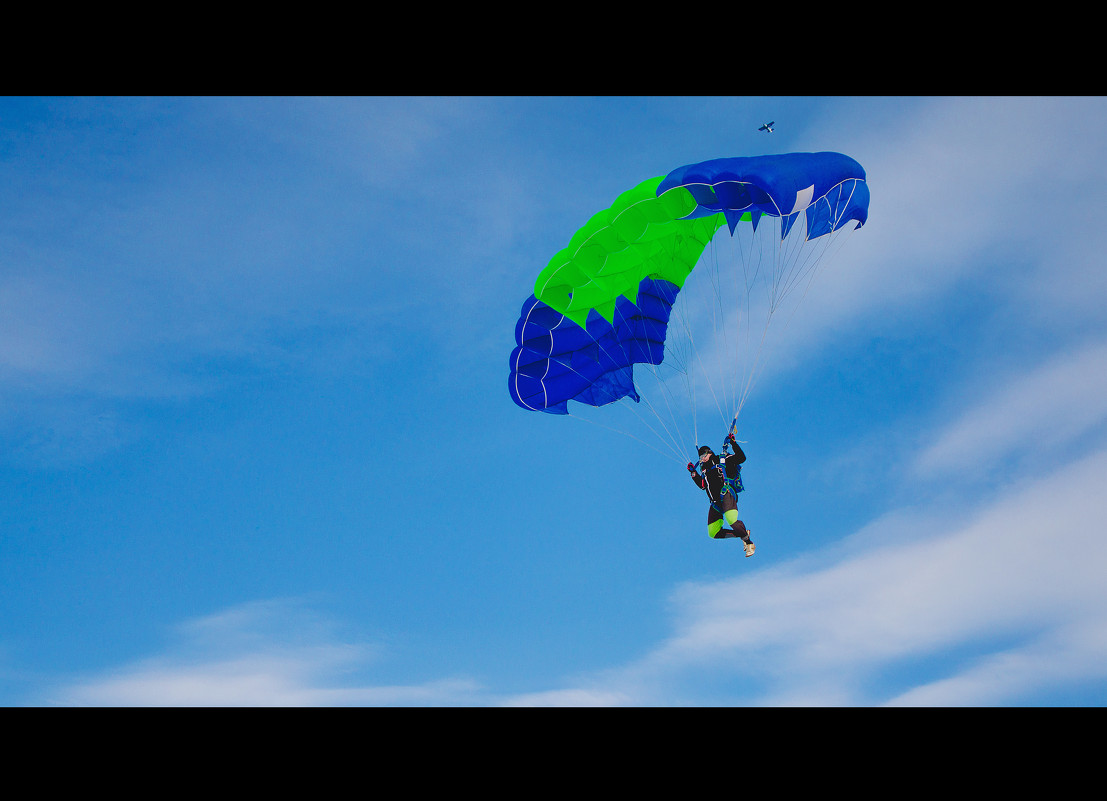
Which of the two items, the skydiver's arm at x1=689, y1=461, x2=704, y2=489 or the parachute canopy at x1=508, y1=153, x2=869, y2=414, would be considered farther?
the skydiver's arm at x1=689, y1=461, x2=704, y2=489

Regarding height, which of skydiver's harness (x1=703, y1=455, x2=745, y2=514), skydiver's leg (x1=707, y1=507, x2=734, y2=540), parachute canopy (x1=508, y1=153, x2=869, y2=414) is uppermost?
parachute canopy (x1=508, y1=153, x2=869, y2=414)

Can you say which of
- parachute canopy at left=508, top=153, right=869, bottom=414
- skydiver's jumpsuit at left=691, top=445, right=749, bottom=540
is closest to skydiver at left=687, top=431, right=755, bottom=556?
skydiver's jumpsuit at left=691, top=445, right=749, bottom=540

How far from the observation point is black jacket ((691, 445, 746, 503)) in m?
13.4

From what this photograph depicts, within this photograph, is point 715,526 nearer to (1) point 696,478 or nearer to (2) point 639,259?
(1) point 696,478

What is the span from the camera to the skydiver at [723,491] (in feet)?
43.4

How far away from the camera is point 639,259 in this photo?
1434 cm

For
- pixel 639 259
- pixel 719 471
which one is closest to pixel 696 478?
pixel 719 471

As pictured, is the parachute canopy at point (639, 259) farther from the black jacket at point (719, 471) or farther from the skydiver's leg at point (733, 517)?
the skydiver's leg at point (733, 517)

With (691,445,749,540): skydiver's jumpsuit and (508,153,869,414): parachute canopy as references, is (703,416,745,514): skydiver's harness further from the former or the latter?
(508,153,869,414): parachute canopy

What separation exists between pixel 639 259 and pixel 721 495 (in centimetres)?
423
